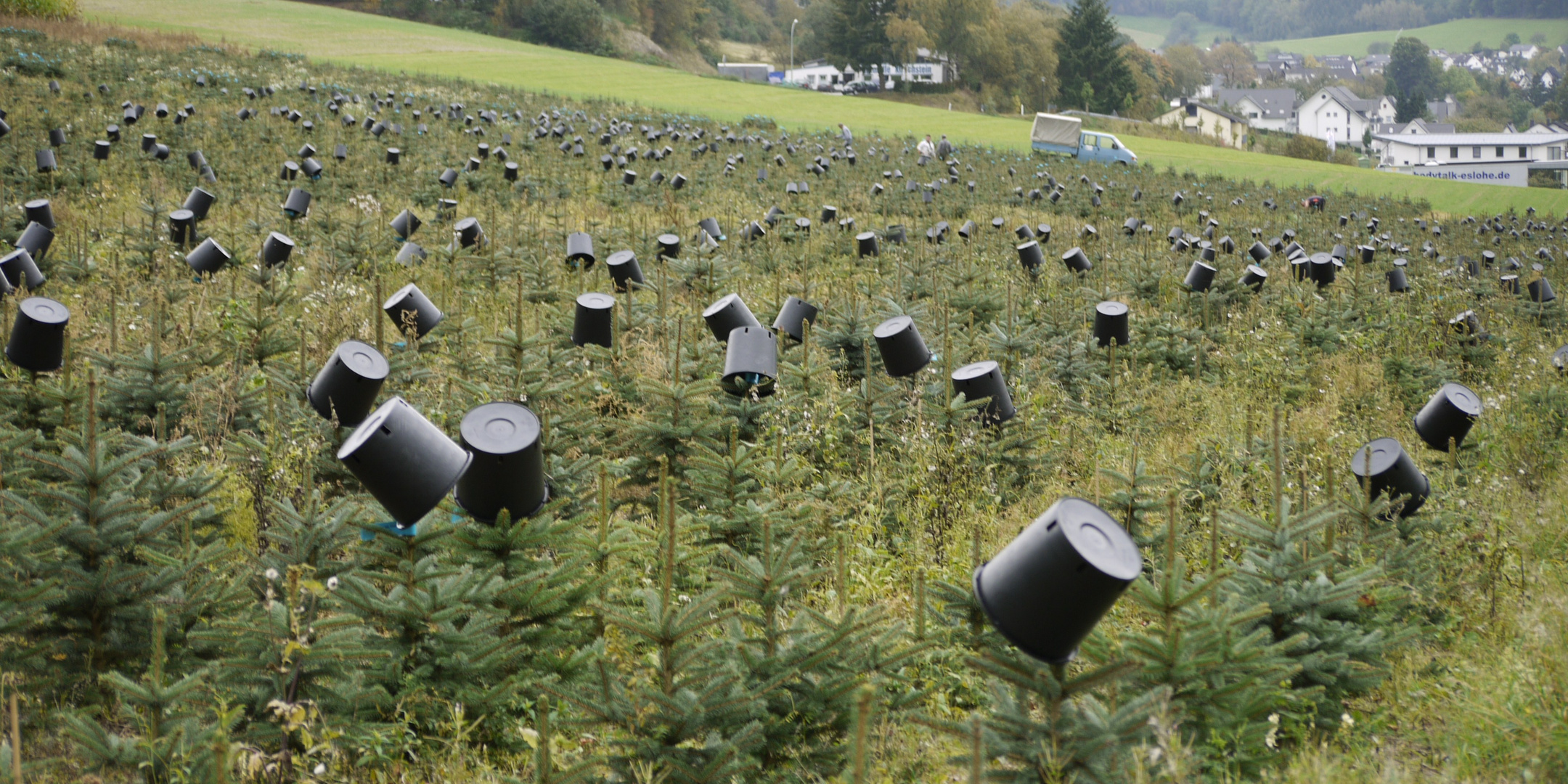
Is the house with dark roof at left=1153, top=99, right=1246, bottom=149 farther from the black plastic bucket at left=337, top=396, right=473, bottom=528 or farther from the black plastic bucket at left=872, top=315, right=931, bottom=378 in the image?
the black plastic bucket at left=337, top=396, right=473, bottom=528

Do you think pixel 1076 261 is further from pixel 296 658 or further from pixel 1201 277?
pixel 296 658

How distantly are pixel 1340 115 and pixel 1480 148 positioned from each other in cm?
4958

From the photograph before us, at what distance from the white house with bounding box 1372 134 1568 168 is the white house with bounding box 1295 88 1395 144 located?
3998 centimetres

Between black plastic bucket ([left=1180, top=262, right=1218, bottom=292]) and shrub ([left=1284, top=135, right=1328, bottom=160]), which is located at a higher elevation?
shrub ([left=1284, top=135, right=1328, bottom=160])

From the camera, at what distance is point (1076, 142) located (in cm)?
3925

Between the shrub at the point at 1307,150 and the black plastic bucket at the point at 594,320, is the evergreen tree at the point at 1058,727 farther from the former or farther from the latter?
the shrub at the point at 1307,150

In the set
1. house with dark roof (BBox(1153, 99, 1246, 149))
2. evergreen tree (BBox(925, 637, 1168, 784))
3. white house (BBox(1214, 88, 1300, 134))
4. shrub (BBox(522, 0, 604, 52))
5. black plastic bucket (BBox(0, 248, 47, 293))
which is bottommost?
evergreen tree (BBox(925, 637, 1168, 784))

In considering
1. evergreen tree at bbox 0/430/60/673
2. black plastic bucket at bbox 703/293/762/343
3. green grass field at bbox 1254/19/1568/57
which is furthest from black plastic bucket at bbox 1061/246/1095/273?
green grass field at bbox 1254/19/1568/57

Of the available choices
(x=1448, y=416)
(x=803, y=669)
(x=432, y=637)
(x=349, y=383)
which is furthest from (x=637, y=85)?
(x=803, y=669)

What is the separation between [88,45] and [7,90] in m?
9.23

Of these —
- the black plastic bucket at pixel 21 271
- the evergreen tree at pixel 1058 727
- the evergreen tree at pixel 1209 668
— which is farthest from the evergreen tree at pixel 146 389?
the evergreen tree at pixel 1209 668

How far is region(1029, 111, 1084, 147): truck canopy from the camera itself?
39438mm

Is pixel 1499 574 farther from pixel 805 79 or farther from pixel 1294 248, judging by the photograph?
pixel 805 79

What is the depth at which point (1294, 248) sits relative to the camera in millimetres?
13102
